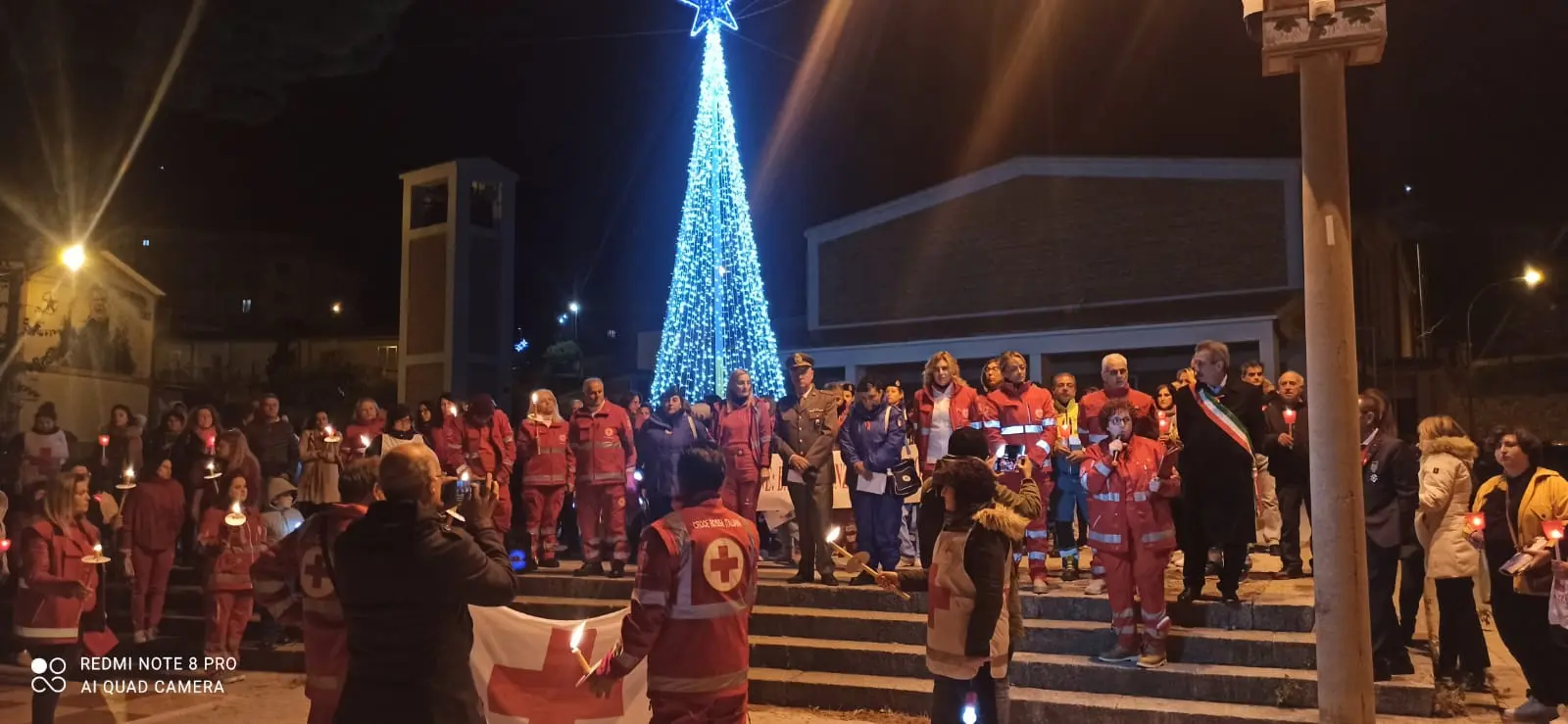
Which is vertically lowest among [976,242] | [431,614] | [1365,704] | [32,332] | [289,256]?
[1365,704]

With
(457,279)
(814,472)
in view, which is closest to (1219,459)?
(814,472)

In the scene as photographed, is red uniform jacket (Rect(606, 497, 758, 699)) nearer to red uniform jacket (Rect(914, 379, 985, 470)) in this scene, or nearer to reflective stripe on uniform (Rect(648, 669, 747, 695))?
reflective stripe on uniform (Rect(648, 669, 747, 695))

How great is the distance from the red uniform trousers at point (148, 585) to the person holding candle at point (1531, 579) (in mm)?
12062

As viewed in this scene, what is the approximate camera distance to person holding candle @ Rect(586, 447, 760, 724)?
173 inches

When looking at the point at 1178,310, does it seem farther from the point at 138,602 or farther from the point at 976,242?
the point at 138,602

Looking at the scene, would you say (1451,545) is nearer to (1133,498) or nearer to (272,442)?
(1133,498)

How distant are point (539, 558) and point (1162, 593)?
678 cm

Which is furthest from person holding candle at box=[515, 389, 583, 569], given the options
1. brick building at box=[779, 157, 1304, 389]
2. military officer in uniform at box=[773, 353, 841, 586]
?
brick building at box=[779, 157, 1304, 389]

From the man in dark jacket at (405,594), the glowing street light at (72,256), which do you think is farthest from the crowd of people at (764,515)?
the glowing street light at (72,256)

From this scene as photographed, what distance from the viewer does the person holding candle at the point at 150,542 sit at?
1045 cm

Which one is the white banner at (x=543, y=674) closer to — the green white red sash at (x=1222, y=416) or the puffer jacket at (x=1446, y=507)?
the green white red sash at (x=1222, y=416)

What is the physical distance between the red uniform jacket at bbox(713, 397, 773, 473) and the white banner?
3.35 m

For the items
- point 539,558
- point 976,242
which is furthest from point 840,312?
point 539,558

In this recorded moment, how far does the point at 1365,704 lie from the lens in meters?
5.12
